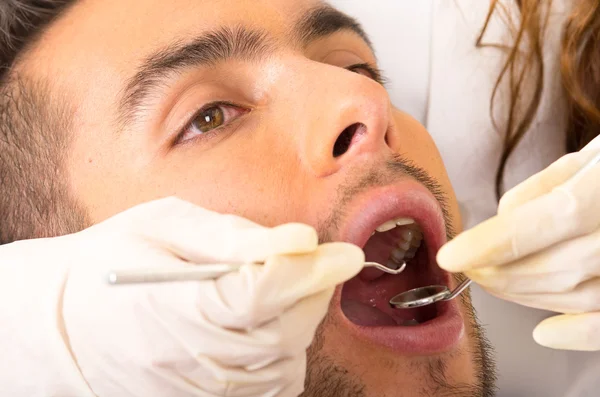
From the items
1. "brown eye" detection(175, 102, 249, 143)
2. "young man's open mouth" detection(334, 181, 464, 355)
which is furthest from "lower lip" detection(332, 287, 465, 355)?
"brown eye" detection(175, 102, 249, 143)

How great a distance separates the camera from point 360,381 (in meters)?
0.94

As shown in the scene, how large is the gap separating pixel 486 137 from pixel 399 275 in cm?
71

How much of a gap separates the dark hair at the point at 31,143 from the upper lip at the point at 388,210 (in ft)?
1.55

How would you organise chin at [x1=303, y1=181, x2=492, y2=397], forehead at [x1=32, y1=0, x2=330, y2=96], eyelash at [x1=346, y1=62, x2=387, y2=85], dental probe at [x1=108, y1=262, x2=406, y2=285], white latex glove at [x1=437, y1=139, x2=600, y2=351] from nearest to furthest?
dental probe at [x1=108, y1=262, x2=406, y2=285], white latex glove at [x1=437, y1=139, x2=600, y2=351], chin at [x1=303, y1=181, x2=492, y2=397], forehead at [x1=32, y1=0, x2=330, y2=96], eyelash at [x1=346, y1=62, x2=387, y2=85]

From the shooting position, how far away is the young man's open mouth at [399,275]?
37.9 inches

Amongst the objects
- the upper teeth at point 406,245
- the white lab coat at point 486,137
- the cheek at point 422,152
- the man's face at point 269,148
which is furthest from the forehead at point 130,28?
the white lab coat at point 486,137

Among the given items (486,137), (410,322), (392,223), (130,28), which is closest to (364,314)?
(410,322)

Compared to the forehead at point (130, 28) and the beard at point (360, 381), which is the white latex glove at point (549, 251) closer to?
the beard at point (360, 381)

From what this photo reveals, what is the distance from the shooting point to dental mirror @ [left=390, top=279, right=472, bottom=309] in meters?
1.01

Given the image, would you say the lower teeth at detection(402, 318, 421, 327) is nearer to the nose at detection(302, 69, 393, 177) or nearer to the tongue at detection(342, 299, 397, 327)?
the tongue at detection(342, 299, 397, 327)

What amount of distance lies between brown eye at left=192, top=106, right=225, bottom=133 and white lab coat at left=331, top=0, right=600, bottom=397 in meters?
0.88

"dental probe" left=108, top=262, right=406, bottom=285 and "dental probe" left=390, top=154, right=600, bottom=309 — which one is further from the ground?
"dental probe" left=108, top=262, right=406, bottom=285

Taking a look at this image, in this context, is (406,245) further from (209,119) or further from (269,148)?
(209,119)

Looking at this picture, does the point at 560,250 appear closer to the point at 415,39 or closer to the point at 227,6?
the point at 227,6
